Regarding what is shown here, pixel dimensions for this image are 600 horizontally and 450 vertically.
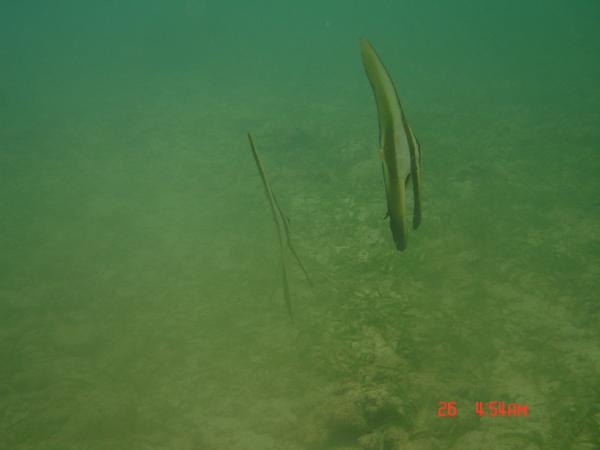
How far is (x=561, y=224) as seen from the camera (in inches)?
201

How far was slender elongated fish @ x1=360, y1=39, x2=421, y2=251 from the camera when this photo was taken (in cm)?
52

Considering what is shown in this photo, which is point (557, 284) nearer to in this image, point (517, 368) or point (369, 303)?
point (517, 368)

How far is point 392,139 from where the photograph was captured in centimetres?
56

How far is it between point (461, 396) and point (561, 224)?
3.77 m

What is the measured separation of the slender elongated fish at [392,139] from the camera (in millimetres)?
524
